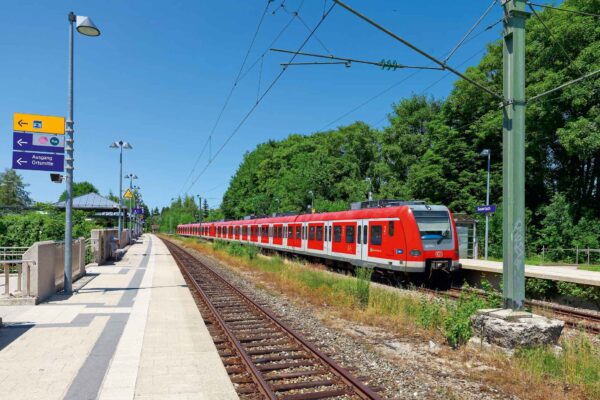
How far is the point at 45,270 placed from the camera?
11523mm

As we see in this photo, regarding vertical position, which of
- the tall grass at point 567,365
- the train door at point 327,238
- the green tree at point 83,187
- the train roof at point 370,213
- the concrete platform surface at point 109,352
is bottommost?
the concrete platform surface at point 109,352

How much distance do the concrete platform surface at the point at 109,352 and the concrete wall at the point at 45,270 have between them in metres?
0.44

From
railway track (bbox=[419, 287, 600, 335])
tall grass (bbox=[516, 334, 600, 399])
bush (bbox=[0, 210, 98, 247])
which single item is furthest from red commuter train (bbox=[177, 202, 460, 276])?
bush (bbox=[0, 210, 98, 247])

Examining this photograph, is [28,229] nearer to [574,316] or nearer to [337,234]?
[337,234]

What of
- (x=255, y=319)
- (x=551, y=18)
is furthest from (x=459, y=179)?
(x=255, y=319)

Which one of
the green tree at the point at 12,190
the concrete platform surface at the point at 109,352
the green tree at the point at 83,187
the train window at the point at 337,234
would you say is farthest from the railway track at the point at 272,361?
the green tree at the point at 83,187

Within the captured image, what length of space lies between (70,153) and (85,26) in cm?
359

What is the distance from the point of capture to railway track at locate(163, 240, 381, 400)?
551 cm

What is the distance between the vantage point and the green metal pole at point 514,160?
288 inches

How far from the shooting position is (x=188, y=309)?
1069 centimetres

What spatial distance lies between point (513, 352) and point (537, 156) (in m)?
29.7

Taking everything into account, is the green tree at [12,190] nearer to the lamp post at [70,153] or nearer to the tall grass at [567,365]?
the lamp post at [70,153]

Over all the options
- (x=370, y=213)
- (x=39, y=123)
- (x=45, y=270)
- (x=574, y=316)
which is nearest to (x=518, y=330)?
(x=574, y=316)

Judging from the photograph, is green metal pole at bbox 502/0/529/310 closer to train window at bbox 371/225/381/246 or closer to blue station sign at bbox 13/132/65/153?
train window at bbox 371/225/381/246
